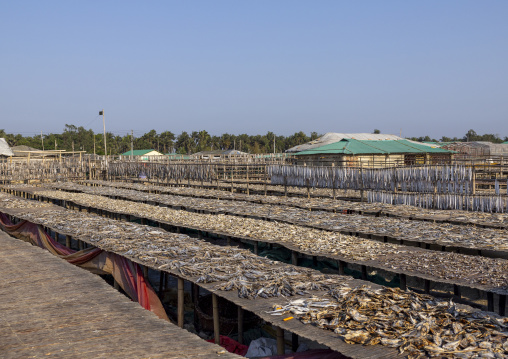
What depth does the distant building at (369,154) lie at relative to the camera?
33406 millimetres

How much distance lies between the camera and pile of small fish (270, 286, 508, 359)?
15.5ft

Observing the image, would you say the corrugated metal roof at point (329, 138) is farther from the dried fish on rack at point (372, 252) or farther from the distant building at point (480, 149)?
the dried fish on rack at point (372, 252)

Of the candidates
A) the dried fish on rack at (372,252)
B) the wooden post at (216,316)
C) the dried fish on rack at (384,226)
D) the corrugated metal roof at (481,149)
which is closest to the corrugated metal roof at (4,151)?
the dried fish on rack at (384,226)

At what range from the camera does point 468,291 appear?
11.6m

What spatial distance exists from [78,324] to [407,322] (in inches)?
163

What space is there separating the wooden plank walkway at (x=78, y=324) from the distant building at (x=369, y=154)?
2589 cm

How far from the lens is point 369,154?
34.7 m

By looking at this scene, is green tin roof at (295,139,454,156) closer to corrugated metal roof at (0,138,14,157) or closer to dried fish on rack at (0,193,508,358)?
corrugated metal roof at (0,138,14,157)

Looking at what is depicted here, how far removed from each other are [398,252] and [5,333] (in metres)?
6.91

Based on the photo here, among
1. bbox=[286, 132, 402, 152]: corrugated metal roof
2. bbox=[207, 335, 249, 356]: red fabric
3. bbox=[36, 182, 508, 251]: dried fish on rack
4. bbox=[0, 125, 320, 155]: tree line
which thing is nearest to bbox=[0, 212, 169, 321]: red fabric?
bbox=[207, 335, 249, 356]: red fabric

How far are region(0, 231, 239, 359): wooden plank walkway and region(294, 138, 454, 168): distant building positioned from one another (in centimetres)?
2589

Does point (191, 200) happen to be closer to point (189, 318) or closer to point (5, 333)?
point (189, 318)

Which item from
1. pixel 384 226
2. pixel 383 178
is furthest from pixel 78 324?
pixel 383 178

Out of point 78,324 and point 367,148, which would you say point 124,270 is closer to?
point 78,324
